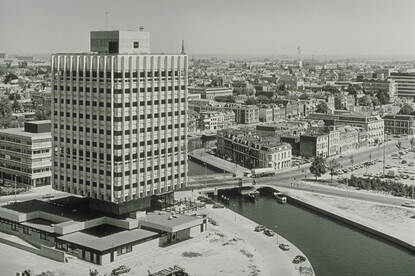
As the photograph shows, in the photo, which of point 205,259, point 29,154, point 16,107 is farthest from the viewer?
point 16,107

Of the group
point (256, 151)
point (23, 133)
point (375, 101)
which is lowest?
point (256, 151)

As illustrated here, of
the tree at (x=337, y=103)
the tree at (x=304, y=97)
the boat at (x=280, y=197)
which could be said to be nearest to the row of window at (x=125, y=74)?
the boat at (x=280, y=197)

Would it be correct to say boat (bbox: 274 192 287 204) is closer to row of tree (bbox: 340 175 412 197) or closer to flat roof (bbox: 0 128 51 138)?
row of tree (bbox: 340 175 412 197)

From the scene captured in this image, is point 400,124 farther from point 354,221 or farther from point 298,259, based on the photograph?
point 298,259

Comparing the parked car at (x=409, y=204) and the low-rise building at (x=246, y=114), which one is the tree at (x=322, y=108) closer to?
the low-rise building at (x=246, y=114)

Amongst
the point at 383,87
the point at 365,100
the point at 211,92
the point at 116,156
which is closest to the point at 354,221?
the point at 116,156

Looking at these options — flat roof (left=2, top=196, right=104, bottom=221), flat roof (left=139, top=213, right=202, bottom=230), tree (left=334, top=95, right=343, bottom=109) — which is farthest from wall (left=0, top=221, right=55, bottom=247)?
tree (left=334, top=95, right=343, bottom=109)

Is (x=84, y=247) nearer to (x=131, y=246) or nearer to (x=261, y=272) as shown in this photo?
(x=131, y=246)

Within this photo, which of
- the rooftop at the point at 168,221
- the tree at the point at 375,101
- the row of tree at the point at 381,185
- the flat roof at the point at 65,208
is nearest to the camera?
the rooftop at the point at 168,221
